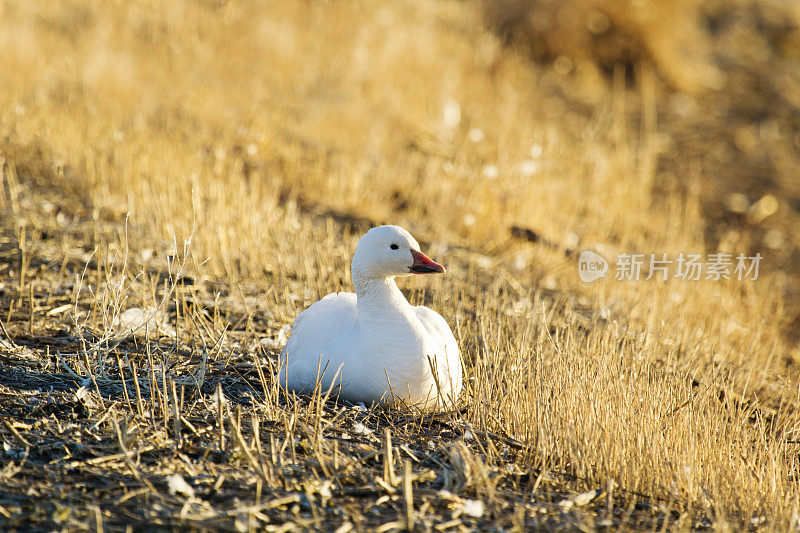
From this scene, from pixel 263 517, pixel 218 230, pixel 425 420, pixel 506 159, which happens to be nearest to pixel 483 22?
pixel 506 159

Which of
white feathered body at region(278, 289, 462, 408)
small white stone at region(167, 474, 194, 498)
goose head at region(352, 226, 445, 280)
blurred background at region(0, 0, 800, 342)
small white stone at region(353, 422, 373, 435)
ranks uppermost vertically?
blurred background at region(0, 0, 800, 342)

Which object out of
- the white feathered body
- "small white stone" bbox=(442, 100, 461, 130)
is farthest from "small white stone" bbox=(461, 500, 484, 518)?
"small white stone" bbox=(442, 100, 461, 130)

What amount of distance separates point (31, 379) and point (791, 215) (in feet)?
31.1

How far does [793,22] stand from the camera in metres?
14.7

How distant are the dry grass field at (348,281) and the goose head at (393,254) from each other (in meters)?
0.63

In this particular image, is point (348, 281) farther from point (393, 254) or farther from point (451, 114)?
point (451, 114)

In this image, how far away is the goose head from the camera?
145 inches

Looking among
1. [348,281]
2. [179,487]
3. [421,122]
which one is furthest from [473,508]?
[421,122]

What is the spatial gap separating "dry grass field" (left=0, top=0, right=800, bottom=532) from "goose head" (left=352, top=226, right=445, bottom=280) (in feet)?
2.08

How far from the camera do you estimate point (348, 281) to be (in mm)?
5586

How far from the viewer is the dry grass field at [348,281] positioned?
2.90 meters

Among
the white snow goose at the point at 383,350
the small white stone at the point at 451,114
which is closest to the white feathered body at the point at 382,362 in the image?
the white snow goose at the point at 383,350

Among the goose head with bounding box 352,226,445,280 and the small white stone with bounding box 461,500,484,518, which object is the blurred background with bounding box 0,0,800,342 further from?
the small white stone with bounding box 461,500,484,518

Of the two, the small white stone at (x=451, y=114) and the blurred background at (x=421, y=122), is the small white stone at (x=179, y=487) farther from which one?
the small white stone at (x=451, y=114)
